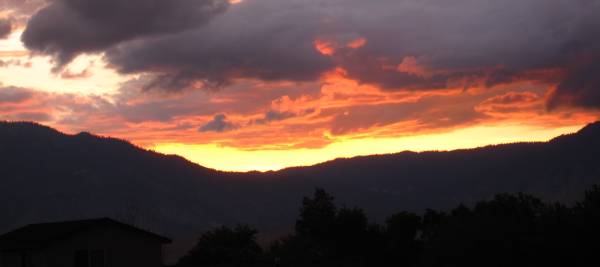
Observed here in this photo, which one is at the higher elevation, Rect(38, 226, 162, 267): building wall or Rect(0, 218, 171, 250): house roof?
Rect(0, 218, 171, 250): house roof

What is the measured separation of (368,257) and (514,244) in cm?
2601

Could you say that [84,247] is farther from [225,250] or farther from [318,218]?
[318,218]

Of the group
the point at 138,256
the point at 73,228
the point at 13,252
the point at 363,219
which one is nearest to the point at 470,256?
the point at 138,256

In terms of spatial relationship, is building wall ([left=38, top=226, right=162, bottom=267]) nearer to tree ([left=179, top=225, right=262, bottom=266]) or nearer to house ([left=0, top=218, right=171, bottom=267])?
house ([left=0, top=218, right=171, bottom=267])

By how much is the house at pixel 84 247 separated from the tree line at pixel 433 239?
36.3ft

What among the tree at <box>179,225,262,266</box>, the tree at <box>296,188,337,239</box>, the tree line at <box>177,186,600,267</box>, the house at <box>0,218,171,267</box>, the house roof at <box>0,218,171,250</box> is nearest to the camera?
the tree line at <box>177,186,600,267</box>

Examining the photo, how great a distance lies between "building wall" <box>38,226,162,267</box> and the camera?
4500 centimetres

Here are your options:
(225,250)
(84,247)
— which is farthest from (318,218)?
(84,247)

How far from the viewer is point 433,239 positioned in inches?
2093

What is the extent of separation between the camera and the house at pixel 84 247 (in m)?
44.9

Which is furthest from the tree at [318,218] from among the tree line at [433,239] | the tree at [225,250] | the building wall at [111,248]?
the building wall at [111,248]

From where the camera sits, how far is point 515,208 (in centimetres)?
7181

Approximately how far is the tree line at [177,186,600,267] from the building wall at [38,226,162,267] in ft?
34.2

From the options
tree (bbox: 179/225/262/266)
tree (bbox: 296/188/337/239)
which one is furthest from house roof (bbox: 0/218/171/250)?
tree (bbox: 296/188/337/239)
